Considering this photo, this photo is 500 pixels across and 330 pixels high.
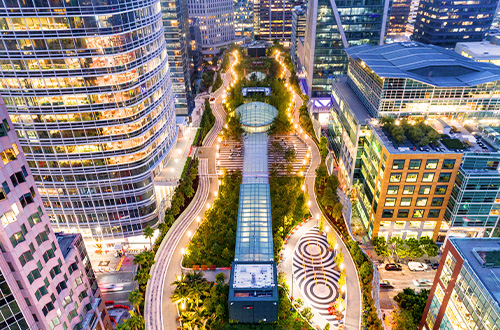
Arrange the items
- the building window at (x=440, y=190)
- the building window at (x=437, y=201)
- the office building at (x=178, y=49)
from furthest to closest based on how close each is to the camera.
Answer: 1. the office building at (x=178, y=49)
2. the building window at (x=437, y=201)
3. the building window at (x=440, y=190)

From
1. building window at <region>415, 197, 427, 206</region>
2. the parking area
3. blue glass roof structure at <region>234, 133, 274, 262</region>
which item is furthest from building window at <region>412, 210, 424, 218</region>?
blue glass roof structure at <region>234, 133, 274, 262</region>

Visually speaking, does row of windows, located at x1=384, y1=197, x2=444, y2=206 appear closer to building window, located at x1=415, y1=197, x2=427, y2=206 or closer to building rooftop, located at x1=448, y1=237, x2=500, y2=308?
building window, located at x1=415, y1=197, x2=427, y2=206

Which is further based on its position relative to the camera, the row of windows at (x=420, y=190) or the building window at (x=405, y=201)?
the building window at (x=405, y=201)

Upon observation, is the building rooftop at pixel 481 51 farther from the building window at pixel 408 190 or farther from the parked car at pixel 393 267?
the parked car at pixel 393 267

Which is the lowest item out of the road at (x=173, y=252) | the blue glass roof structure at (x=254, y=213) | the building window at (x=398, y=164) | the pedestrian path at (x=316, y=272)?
the pedestrian path at (x=316, y=272)

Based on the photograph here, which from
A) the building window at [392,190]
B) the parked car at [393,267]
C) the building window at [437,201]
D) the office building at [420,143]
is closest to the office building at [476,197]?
the office building at [420,143]

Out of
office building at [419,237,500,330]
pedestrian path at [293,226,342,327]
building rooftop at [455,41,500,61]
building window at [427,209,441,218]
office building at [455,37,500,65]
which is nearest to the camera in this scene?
office building at [419,237,500,330]

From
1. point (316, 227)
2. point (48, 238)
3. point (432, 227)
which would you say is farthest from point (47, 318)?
point (432, 227)
